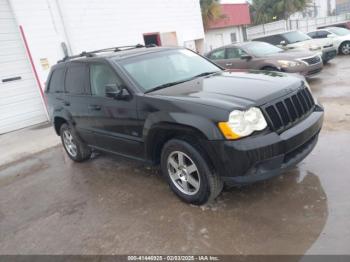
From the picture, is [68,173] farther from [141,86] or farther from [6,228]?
[141,86]

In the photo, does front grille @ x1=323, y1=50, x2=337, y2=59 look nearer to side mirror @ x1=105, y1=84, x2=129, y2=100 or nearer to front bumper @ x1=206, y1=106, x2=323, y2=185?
front bumper @ x1=206, y1=106, x2=323, y2=185

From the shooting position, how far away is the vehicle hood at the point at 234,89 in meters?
3.16

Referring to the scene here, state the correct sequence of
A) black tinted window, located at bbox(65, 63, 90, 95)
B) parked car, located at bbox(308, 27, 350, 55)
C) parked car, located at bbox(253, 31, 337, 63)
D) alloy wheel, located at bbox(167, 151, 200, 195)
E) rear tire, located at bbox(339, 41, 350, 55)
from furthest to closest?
rear tire, located at bbox(339, 41, 350, 55), parked car, located at bbox(308, 27, 350, 55), parked car, located at bbox(253, 31, 337, 63), black tinted window, located at bbox(65, 63, 90, 95), alloy wheel, located at bbox(167, 151, 200, 195)

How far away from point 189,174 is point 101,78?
1884 millimetres

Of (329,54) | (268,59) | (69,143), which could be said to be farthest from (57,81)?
(329,54)

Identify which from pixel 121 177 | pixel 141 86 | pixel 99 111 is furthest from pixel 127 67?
pixel 121 177

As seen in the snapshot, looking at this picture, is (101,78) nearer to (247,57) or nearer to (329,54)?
(247,57)

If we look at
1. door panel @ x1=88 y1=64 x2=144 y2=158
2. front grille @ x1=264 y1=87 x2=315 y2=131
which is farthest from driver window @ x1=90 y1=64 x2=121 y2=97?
front grille @ x1=264 y1=87 x2=315 y2=131

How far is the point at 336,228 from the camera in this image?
2.91 metres

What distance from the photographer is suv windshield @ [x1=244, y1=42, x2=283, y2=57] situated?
9.64 metres

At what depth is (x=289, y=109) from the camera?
11.0ft

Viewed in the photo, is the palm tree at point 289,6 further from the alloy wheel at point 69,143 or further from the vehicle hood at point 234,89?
the vehicle hood at point 234,89

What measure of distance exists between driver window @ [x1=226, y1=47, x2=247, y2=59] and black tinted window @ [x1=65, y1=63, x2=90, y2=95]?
6.18 m

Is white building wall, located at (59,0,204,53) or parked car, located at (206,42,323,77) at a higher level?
white building wall, located at (59,0,204,53)
